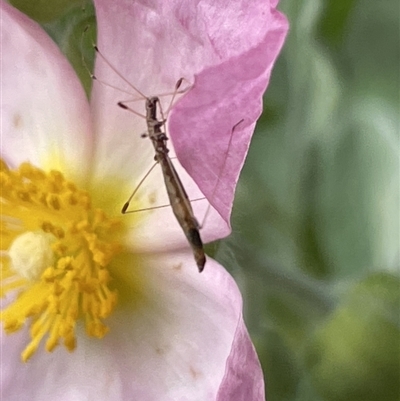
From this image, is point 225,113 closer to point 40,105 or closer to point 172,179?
point 172,179

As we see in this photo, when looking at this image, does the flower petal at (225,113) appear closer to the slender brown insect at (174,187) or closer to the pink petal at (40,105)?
the slender brown insect at (174,187)

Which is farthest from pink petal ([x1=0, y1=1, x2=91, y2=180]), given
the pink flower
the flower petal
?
the flower petal

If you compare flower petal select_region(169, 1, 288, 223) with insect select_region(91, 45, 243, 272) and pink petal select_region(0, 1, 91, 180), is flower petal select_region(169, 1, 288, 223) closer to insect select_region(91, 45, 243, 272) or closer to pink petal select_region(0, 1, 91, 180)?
insect select_region(91, 45, 243, 272)

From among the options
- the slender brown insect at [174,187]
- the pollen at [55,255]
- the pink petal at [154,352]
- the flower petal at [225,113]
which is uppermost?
the flower petal at [225,113]

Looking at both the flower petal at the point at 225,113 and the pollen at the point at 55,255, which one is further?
the pollen at the point at 55,255

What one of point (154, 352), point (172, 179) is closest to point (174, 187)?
point (172, 179)

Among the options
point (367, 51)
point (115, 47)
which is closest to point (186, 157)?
point (115, 47)

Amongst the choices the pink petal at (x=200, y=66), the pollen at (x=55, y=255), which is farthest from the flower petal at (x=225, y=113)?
the pollen at (x=55, y=255)
